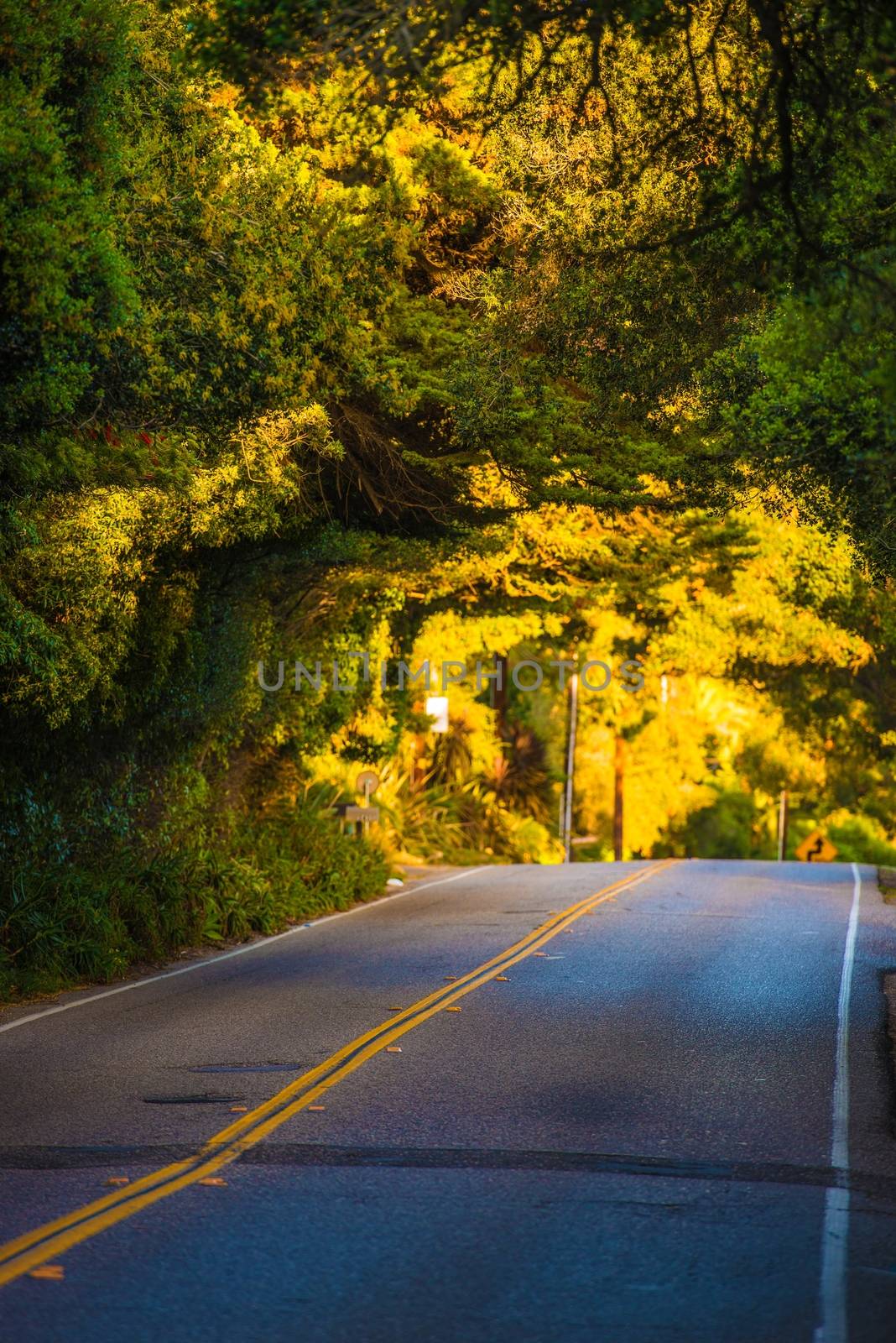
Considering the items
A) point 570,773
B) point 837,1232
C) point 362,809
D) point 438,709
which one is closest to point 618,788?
point 570,773

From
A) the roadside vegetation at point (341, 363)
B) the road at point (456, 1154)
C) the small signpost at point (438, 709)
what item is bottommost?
the road at point (456, 1154)

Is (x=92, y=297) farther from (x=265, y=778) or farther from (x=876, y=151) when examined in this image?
(x=265, y=778)

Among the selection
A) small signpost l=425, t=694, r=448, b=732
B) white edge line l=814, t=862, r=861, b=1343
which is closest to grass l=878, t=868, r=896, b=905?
small signpost l=425, t=694, r=448, b=732

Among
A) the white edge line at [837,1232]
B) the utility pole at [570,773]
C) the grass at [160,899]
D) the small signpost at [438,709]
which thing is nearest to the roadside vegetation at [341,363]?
the grass at [160,899]

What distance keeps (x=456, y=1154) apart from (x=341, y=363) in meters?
10.7

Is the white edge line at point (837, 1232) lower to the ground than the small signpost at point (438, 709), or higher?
lower

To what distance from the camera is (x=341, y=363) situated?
18.0 meters

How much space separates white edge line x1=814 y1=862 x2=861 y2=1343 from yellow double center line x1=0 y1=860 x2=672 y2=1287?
10.1 ft

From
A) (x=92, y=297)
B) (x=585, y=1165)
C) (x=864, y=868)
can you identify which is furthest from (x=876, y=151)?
(x=864, y=868)

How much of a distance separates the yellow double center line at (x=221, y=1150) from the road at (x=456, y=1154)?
3 cm

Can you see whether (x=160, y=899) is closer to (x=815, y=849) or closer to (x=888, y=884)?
(x=888, y=884)

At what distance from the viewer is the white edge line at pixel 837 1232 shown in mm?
6348

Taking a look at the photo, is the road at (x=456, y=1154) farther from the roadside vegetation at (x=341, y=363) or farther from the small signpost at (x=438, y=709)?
the small signpost at (x=438, y=709)

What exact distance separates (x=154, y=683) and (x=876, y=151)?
1051 cm
